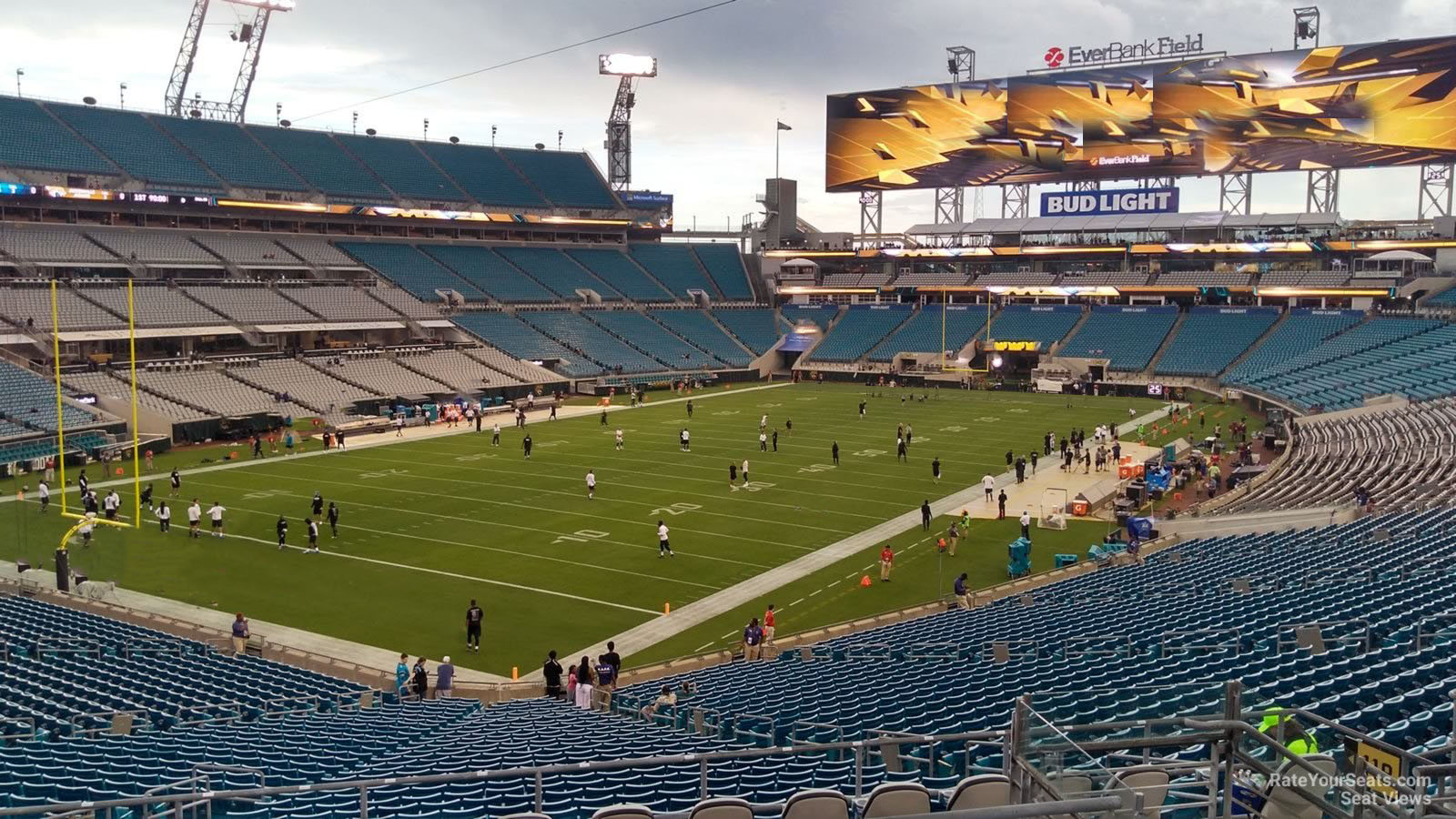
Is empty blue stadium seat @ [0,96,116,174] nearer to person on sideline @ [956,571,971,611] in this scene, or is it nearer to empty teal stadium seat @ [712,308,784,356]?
empty teal stadium seat @ [712,308,784,356]

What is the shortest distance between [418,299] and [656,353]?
50.1 ft

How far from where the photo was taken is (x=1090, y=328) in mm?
71438

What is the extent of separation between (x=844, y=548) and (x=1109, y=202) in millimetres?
51997

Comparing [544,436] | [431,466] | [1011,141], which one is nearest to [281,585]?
[431,466]

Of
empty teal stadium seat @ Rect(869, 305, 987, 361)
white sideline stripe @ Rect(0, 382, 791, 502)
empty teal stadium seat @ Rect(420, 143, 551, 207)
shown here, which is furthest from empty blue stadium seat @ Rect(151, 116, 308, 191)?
empty teal stadium seat @ Rect(869, 305, 987, 361)

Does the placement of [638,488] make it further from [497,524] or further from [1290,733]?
[1290,733]

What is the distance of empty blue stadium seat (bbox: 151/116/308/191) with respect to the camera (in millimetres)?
66938

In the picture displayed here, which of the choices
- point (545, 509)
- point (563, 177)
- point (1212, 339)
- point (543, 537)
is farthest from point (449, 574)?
point (563, 177)

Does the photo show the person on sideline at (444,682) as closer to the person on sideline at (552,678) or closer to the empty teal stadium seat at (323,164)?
the person on sideline at (552,678)

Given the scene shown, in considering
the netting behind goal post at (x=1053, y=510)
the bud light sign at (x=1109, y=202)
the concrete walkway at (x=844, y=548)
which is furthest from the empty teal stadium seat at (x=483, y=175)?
the netting behind goal post at (x=1053, y=510)

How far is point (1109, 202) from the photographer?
7119 centimetres

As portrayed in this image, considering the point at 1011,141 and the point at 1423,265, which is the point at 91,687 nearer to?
the point at 1011,141

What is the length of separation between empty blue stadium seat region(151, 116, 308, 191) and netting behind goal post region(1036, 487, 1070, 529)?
54.0m

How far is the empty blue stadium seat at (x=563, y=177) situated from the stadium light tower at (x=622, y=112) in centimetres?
183
